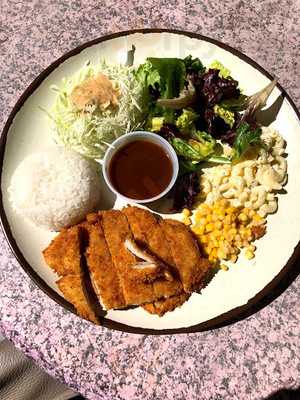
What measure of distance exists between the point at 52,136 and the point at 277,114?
3.38ft

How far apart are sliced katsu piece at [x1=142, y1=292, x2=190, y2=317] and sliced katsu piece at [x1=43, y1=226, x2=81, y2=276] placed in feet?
1.04

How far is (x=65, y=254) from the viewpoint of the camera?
2.11 meters

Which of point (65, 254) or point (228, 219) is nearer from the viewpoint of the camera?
point (65, 254)

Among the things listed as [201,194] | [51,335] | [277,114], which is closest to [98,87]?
[201,194]

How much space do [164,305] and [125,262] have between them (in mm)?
231

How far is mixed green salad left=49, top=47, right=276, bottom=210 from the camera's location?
2.36m

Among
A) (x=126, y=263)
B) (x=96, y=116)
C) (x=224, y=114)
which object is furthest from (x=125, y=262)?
(x=224, y=114)

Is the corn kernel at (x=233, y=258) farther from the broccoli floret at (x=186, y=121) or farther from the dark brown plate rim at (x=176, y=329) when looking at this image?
the broccoli floret at (x=186, y=121)

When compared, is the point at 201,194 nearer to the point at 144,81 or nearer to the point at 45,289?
the point at 144,81

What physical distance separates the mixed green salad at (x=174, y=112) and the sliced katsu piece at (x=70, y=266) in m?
0.48

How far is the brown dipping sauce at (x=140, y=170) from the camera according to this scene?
2.30m

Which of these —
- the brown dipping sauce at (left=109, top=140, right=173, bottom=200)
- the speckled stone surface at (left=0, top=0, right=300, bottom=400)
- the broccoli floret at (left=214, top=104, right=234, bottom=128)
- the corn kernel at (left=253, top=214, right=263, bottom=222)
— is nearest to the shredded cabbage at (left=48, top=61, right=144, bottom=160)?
the brown dipping sauce at (left=109, top=140, right=173, bottom=200)

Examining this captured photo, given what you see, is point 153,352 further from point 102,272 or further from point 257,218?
point 257,218

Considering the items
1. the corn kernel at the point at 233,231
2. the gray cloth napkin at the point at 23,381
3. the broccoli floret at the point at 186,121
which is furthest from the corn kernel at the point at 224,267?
the gray cloth napkin at the point at 23,381
